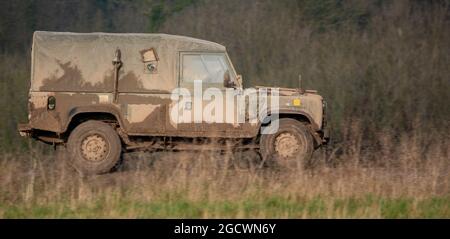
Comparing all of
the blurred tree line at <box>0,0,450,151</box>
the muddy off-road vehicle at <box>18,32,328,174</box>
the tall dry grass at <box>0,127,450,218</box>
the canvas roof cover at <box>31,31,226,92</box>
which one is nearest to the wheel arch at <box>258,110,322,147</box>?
the muddy off-road vehicle at <box>18,32,328,174</box>

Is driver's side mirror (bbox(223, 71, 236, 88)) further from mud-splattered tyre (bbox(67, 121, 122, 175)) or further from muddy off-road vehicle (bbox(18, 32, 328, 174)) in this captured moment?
mud-splattered tyre (bbox(67, 121, 122, 175))

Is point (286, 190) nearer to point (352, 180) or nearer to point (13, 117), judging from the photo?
point (352, 180)

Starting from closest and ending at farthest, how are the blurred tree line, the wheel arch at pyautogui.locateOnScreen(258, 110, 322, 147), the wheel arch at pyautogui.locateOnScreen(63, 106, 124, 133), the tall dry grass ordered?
1. the tall dry grass
2. the wheel arch at pyautogui.locateOnScreen(63, 106, 124, 133)
3. the wheel arch at pyautogui.locateOnScreen(258, 110, 322, 147)
4. the blurred tree line

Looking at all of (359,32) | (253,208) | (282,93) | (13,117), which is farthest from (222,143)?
(359,32)

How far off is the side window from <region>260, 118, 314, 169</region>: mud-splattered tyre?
113 cm

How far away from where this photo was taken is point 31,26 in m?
25.1

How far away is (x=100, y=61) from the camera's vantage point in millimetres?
12023

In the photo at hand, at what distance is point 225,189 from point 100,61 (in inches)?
112

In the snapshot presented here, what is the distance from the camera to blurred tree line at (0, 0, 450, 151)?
1678 cm

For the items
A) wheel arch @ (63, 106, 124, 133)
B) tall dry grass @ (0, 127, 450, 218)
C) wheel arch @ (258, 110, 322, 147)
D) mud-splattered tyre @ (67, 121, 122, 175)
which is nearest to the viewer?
tall dry grass @ (0, 127, 450, 218)

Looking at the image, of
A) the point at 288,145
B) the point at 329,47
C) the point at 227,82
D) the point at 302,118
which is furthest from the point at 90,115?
the point at 329,47

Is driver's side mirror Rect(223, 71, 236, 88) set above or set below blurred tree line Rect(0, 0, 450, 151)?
below

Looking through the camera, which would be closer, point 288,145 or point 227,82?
point 227,82

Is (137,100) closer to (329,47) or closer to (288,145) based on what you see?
(288,145)
